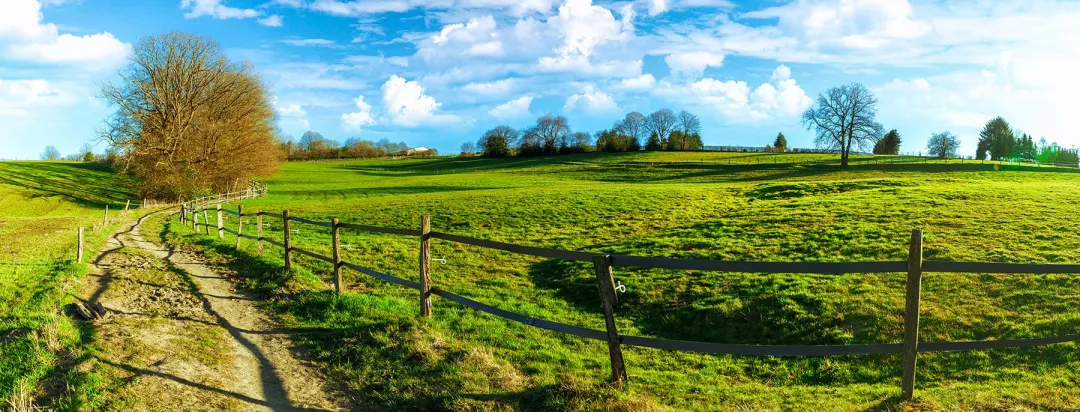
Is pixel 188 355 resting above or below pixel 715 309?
above

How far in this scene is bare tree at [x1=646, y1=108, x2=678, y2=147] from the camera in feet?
386

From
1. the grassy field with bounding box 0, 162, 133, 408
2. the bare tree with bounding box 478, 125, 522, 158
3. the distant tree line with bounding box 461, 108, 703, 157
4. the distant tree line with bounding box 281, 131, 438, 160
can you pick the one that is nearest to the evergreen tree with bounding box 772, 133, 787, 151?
the distant tree line with bounding box 461, 108, 703, 157

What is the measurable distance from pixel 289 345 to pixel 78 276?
24.6 ft

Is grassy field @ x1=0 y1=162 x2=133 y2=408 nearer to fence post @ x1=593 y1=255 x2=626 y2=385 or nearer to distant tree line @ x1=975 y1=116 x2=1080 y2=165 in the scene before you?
fence post @ x1=593 y1=255 x2=626 y2=385

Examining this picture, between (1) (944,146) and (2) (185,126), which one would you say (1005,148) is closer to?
(1) (944,146)

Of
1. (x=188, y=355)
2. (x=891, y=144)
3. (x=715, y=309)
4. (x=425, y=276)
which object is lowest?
(x=715, y=309)

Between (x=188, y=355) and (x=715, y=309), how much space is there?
9.06m

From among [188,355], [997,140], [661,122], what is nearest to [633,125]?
[661,122]

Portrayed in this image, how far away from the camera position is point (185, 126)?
4841 centimetres

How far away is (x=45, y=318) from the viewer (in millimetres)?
7832

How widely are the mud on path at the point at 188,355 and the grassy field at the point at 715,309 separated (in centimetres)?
55

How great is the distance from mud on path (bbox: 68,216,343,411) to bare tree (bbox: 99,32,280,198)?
42316 millimetres

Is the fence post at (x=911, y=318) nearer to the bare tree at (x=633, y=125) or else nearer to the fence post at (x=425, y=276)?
the fence post at (x=425, y=276)

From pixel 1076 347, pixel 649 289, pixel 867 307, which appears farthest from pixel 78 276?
pixel 1076 347
